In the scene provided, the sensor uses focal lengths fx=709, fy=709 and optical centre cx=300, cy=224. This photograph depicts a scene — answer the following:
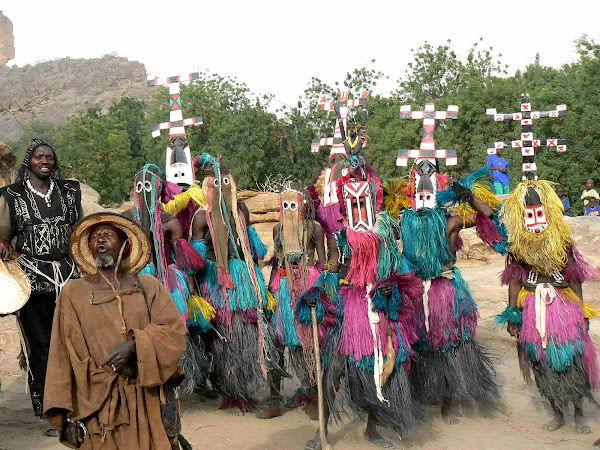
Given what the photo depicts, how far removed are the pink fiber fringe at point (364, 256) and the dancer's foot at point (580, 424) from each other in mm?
2034

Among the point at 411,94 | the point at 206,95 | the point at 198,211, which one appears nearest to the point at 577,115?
the point at 411,94

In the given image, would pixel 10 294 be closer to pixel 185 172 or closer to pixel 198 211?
pixel 198 211

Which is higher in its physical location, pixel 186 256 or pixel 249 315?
pixel 186 256

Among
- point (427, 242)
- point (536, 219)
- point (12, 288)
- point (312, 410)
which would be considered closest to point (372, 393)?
point (312, 410)

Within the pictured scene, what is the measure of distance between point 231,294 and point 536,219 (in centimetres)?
260

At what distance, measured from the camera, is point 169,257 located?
19.8 feet

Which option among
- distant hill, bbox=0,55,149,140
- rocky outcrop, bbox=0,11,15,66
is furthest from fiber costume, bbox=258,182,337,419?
rocky outcrop, bbox=0,11,15,66

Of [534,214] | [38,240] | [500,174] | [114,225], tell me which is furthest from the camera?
[500,174]

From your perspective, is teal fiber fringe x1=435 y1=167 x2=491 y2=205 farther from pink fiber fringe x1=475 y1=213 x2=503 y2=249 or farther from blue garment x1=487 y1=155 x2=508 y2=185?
blue garment x1=487 y1=155 x2=508 y2=185

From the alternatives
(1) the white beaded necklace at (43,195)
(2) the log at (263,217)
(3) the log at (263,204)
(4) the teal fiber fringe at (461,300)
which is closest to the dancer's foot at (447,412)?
(4) the teal fiber fringe at (461,300)

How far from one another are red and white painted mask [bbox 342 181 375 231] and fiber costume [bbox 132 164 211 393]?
1501 mm

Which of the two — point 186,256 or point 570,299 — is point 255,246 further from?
point 570,299

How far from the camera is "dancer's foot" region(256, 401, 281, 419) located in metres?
6.08

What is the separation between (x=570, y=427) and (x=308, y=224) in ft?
8.76
